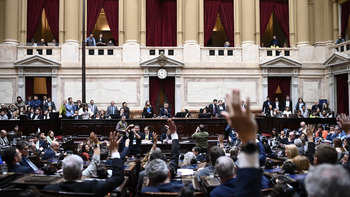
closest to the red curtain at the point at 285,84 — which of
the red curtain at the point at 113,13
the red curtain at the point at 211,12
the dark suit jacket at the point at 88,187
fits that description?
the red curtain at the point at 211,12

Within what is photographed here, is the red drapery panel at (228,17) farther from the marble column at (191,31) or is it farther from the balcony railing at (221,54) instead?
the marble column at (191,31)

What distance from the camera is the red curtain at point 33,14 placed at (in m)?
17.6

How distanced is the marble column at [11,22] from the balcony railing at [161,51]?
7424 mm

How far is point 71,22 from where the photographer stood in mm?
16938

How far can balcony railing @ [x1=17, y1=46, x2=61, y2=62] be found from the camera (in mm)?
16594

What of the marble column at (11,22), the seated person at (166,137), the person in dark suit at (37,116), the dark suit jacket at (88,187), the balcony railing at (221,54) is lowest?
the seated person at (166,137)

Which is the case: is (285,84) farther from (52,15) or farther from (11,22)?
(11,22)

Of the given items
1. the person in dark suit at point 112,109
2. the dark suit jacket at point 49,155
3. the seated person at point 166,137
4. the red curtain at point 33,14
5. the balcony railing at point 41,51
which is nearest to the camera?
the dark suit jacket at point 49,155

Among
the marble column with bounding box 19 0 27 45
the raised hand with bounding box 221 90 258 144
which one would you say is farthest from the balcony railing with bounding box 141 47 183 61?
the raised hand with bounding box 221 90 258 144

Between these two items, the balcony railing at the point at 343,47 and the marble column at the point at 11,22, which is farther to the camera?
the marble column at the point at 11,22

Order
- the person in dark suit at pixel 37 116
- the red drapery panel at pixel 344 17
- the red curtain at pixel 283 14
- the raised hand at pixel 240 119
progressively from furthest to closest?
the red curtain at pixel 283 14, the red drapery panel at pixel 344 17, the person in dark suit at pixel 37 116, the raised hand at pixel 240 119

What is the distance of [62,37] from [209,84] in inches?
362

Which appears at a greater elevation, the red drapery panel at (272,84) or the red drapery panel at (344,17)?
the red drapery panel at (344,17)

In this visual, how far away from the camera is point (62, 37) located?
17.3 m
